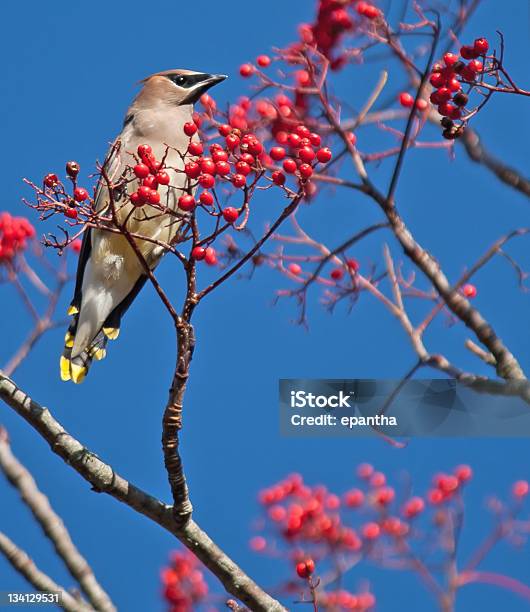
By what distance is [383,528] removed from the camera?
3.14m

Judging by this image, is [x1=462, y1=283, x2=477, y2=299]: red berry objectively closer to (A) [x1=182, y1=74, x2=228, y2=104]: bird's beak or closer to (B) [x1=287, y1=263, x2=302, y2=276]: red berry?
(B) [x1=287, y1=263, x2=302, y2=276]: red berry

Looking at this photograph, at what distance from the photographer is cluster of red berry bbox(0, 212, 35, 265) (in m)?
3.41

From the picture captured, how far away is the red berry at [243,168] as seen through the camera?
2.27 m

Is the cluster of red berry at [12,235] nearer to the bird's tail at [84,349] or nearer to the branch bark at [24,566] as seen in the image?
the bird's tail at [84,349]

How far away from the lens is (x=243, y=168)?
2268 millimetres

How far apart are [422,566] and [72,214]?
1429 mm

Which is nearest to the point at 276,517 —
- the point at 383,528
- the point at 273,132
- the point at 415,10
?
the point at 383,528

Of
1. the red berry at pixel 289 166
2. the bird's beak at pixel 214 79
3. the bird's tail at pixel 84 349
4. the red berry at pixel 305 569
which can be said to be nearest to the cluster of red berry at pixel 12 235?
the bird's tail at pixel 84 349

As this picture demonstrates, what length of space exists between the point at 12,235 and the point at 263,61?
1048 millimetres

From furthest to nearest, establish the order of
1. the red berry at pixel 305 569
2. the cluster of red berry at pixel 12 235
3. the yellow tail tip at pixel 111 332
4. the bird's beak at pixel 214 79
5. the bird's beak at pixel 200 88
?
the bird's beak at pixel 200 88 → the bird's beak at pixel 214 79 → the yellow tail tip at pixel 111 332 → the cluster of red berry at pixel 12 235 → the red berry at pixel 305 569

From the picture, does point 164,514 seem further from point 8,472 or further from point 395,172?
point 395,172

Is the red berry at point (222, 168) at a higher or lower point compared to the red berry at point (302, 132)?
lower

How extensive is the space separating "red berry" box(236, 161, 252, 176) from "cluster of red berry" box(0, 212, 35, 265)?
1.38 m

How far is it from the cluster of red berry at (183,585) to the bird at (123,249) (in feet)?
3.00
